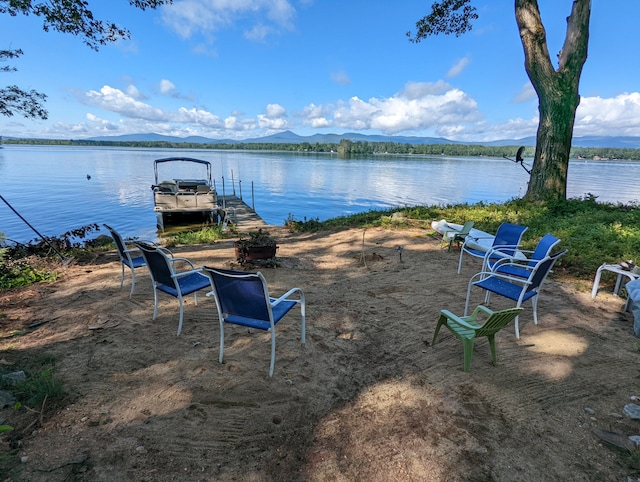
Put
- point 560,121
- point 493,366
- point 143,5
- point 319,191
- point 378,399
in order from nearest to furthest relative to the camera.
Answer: point 378,399
point 493,366
point 143,5
point 560,121
point 319,191

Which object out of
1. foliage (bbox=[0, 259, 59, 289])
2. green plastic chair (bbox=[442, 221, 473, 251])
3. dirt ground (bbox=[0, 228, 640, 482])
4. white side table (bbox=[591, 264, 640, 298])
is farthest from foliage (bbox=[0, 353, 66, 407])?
green plastic chair (bbox=[442, 221, 473, 251])

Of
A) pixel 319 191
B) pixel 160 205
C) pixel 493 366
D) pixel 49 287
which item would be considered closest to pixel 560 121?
pixel 493 366

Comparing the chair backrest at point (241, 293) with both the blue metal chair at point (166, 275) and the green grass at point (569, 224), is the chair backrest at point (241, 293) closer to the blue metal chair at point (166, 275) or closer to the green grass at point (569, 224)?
the blue metal chair at point (166, 275)

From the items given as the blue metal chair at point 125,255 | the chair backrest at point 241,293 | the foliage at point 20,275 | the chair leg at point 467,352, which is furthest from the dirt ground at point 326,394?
the foliage at point 20,275

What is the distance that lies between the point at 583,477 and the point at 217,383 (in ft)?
8.24

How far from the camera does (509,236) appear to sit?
5.64 m

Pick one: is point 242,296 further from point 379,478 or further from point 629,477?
point 629,477

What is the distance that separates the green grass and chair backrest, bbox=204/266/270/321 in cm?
535

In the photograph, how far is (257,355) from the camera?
320 centimetres

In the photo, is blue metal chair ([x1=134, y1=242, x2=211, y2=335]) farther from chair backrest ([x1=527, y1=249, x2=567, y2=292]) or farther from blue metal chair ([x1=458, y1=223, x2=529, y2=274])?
blue metal chair ([x1=458, y1=223, x2=529, y2=274])

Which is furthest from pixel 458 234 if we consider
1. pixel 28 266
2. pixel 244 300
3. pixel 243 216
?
pixel 243 216

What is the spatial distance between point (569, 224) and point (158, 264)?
8.98 meters

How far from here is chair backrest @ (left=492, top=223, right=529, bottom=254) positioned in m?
5.50

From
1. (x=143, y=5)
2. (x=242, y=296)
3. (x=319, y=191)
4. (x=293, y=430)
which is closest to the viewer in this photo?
(x=293, y=430)
